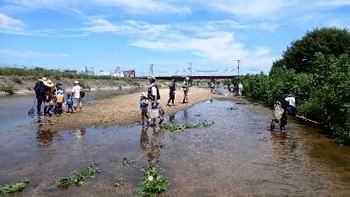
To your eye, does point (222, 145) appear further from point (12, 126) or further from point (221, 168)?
point (12, 126)

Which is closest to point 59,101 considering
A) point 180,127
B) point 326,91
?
point 180,127

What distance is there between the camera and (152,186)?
27.1 ft

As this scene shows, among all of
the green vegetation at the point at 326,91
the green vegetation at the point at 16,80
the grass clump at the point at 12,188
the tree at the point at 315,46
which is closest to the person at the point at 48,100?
the grass clump at the point at 12,188

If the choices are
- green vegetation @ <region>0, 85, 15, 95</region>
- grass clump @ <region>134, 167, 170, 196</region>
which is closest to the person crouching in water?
grass clump @ <region>134, 167, 170, 196</region>

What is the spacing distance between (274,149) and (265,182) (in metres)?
4.29

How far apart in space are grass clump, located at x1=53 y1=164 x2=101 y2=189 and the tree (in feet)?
171

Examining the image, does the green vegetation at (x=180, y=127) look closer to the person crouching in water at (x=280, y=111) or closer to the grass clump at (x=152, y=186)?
the person crouching in water at (x=280, y=111)

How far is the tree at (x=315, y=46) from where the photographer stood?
61.3 m

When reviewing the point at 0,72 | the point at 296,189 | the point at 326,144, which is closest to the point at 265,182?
the point at 296,189

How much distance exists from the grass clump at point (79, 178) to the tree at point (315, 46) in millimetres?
52197

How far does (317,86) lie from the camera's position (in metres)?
21.3

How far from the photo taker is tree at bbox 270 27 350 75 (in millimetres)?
61344

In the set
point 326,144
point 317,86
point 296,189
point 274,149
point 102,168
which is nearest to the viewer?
point 296,189

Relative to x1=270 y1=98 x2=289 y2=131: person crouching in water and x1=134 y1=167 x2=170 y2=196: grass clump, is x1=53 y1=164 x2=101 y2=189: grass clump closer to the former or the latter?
x1=134 y1=167 x2=170 y2=196: grass clump
